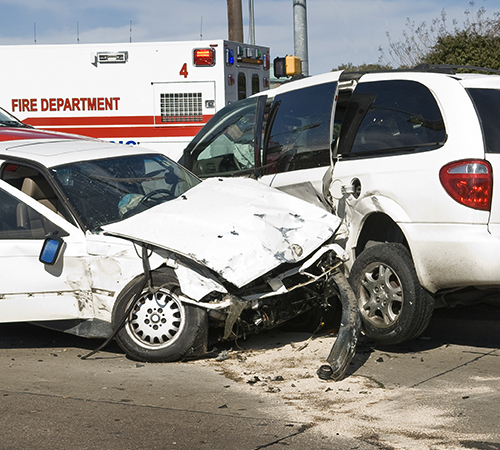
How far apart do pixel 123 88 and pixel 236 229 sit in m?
8.23

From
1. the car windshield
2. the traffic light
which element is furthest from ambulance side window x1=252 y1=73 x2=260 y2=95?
the car windshield

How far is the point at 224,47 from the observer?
13.0 meters

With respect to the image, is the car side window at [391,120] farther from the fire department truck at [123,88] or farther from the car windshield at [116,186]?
the fire department truck at [123,88]

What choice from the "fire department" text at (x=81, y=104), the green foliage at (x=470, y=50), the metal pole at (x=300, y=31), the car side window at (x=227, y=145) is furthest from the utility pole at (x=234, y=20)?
the car side window at (x=227, y=145)

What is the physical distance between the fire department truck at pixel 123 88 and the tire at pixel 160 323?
7.54 m

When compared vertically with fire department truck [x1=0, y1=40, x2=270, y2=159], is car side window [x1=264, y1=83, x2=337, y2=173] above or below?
below

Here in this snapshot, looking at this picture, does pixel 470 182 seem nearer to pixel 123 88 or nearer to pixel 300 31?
pixel 123 88

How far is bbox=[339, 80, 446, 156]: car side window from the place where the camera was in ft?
18.5

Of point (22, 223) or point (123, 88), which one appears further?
point (123, 88)

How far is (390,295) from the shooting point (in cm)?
577

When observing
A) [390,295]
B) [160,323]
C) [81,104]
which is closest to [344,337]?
[390,295]

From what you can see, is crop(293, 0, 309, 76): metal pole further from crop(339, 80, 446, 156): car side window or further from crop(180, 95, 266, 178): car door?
crop(339, 80, 446, 156): car side window

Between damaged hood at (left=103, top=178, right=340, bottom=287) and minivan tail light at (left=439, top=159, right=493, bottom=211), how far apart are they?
1.00 metres

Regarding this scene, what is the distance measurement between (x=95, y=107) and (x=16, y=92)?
4.60 feet
